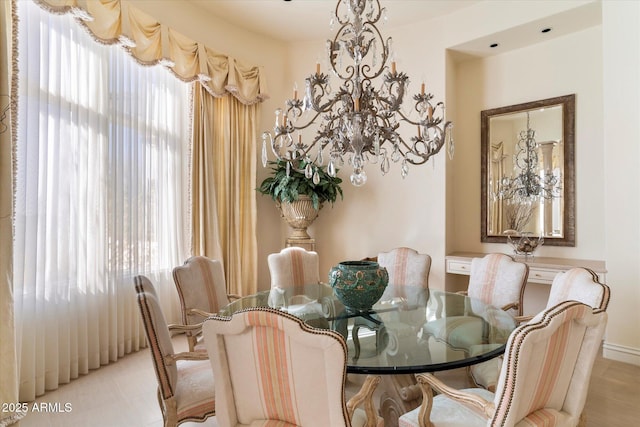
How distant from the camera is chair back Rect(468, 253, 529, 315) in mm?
2500

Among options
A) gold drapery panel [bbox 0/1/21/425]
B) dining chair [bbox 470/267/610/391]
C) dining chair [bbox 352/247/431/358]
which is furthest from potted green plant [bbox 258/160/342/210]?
dining chair [bbox 470/267/610/391]

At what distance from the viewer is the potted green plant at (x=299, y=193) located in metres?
4.18

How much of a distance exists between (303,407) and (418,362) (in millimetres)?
516

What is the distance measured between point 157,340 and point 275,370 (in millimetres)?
686

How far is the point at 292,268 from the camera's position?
10.7ft

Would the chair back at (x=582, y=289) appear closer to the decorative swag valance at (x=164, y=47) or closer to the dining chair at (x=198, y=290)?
the dining chair at (x=198, y=290)

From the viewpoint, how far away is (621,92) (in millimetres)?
3107

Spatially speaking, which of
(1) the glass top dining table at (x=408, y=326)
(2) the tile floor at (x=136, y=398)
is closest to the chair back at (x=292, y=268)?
(1) the glass top dining table at (x=408, y=326)

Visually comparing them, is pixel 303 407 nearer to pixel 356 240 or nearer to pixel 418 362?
pixel 418 362

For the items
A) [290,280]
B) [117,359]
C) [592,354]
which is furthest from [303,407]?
[117,359]

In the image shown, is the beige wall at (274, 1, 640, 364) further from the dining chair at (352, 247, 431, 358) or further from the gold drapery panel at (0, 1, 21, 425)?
the gold drapery panel at (0, 1, 21, 425)

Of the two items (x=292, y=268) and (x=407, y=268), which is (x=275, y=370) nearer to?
(x=292, y=268)

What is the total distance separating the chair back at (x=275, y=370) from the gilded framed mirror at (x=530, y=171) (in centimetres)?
353

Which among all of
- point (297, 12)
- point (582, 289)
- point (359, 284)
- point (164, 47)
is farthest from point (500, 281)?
point (164, 47)
